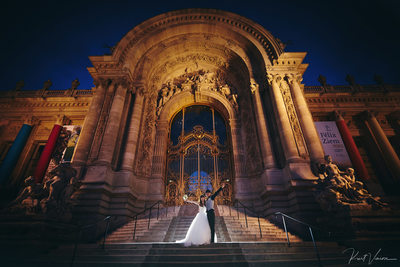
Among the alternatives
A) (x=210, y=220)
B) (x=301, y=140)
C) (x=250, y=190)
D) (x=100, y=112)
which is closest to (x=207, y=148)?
(x=250, y=190)

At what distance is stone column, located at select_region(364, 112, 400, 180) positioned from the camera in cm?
1210

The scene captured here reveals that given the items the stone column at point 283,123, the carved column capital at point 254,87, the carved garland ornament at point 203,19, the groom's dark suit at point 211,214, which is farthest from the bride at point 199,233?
the carved garland ornament at point 203,19

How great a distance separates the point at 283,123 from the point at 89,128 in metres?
9.42

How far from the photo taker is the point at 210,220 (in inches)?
197

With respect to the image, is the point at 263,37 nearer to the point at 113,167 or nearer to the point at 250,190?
the point at 250,190

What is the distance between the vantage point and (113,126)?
9.21 meters

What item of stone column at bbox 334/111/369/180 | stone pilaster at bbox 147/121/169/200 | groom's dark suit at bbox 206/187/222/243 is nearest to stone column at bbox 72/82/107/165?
stone pilaster at bbox 147/121/169/200

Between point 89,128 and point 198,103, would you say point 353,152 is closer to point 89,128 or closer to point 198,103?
point 198,103

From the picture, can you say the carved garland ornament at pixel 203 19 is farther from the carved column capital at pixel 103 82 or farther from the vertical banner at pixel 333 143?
the vertical banner at pixel 333 143

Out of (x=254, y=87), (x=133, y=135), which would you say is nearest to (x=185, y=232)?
(x=133, y=135)

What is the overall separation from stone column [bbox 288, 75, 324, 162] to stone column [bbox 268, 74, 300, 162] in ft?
2.16

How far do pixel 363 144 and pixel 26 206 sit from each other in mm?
19062

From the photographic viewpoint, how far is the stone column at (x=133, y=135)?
9.08 m

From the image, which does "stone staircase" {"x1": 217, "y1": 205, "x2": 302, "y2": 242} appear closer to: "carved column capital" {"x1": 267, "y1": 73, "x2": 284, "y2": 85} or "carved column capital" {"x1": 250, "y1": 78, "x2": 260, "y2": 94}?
"carved column capital" {"x1": 250, "y1": 78, "x2": 260, "y2": 94}
